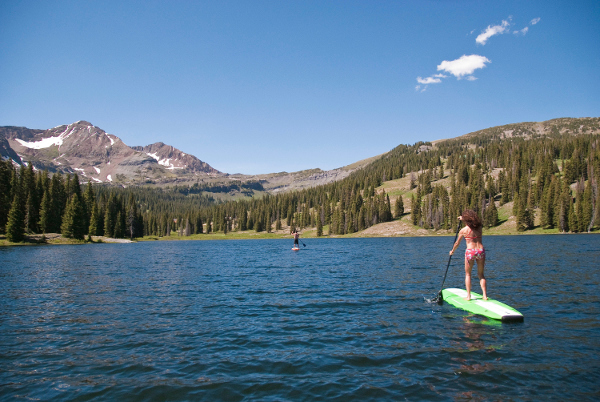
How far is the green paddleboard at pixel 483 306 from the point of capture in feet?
49.6

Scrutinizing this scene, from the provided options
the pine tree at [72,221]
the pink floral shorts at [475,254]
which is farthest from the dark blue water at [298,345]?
the pine tree at [72,221]

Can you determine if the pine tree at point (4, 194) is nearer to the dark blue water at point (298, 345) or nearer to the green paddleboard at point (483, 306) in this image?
the dark blue water at point (298, 345)

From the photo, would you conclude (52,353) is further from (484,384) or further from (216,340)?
(484,384)

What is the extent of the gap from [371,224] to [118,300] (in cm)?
16354

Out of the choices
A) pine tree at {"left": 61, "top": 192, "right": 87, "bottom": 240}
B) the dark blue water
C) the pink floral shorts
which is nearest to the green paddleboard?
the dark blue water

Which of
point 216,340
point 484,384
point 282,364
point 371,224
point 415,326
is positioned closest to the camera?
point 484,384

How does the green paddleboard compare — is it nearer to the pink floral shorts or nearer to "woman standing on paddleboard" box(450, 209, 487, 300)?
"woman standing on paddleboard" box(450, 209, 487, 300)

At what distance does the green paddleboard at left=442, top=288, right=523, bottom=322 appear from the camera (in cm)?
1512

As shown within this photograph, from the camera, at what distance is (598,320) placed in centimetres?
1505

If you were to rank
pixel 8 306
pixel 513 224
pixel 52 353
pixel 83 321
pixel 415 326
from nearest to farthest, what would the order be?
1. pixel 52 353
2. pixel 415 326
3. pixel 83 321
4. pixel 8 306
5. pixel 513 224

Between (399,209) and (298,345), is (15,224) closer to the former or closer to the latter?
(298,345)

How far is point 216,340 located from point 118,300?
11.7 meters

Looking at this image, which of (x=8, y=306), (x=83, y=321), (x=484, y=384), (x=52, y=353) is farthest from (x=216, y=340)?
(x=8, y=306)

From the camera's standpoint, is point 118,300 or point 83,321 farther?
point 118,300
